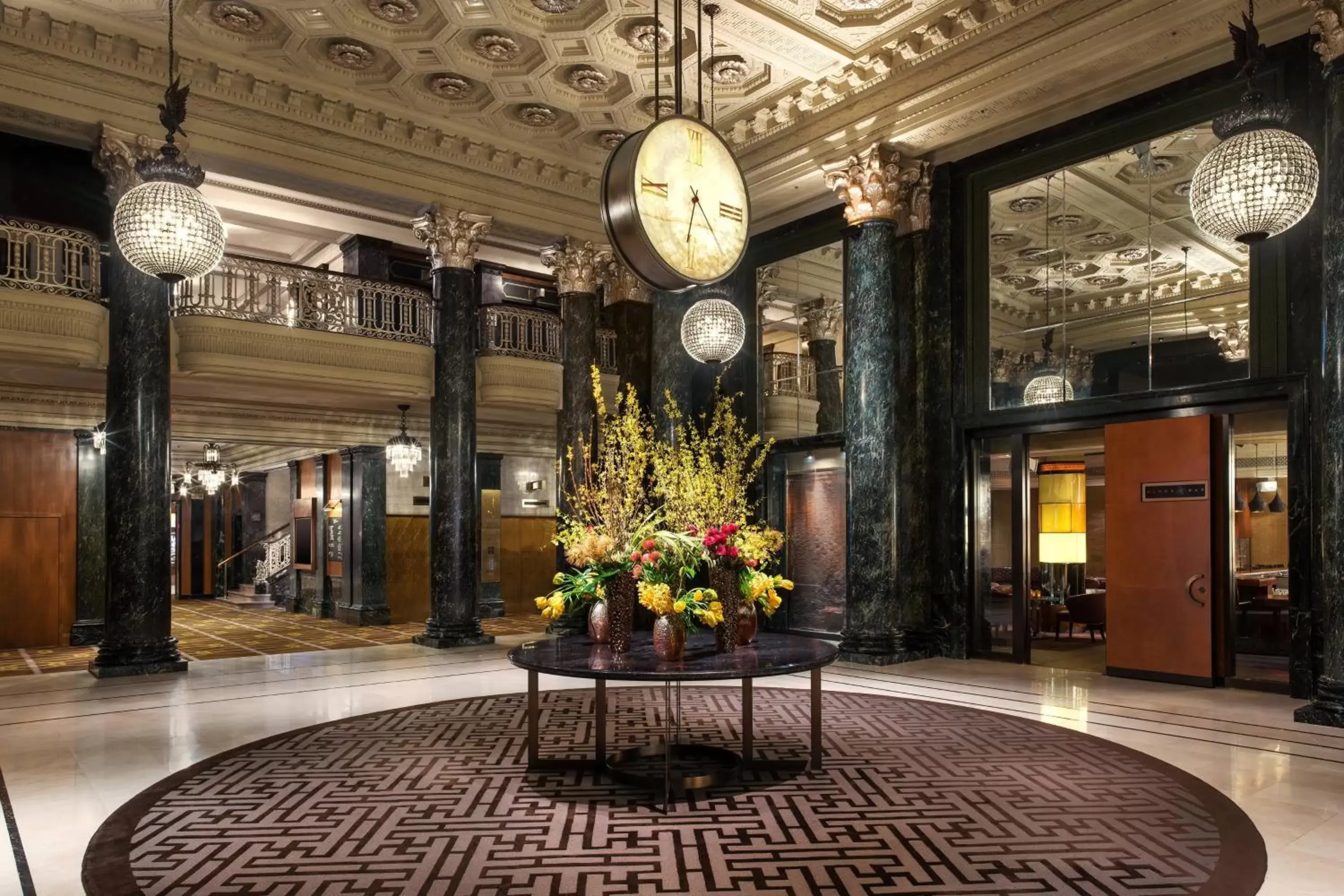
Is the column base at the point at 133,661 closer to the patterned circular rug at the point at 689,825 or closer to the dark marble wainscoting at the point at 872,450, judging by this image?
the patterned circular rug at the point at 689,825

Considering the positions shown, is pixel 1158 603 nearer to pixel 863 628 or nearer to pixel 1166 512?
pixel 1166 512

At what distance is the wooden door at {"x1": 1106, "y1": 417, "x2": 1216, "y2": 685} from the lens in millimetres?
7305

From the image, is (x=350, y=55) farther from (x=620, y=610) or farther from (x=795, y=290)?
(x=620, y=610)

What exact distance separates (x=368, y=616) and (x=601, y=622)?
10.1 meters

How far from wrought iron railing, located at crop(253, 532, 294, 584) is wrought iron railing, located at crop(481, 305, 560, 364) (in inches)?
309

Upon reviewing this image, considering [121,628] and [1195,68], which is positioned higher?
[1195,68]

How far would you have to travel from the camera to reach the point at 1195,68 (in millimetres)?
7168

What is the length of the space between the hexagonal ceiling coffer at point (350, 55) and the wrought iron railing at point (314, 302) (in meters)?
2.40

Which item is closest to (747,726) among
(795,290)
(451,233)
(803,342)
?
(803,342)

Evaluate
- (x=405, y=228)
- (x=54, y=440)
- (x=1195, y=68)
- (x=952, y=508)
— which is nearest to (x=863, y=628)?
(x=952, y=508)

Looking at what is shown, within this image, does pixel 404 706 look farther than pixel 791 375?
No

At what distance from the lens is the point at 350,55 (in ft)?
27.2

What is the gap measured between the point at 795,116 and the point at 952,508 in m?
4.24

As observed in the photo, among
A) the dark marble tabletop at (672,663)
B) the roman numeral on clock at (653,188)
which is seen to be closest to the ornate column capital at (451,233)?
the dark marble tabletop at (672,663)
